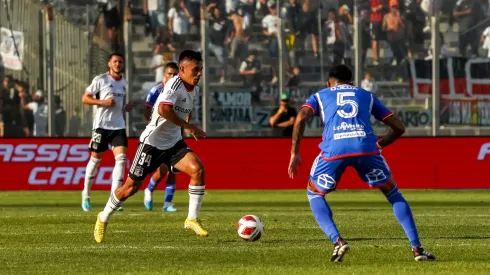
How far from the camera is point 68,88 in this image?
27141mm

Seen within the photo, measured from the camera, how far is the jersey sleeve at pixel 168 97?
13383mm

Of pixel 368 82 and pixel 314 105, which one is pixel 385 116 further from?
pixel 368 82

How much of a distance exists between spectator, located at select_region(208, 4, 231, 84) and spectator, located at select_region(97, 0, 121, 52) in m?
2.07

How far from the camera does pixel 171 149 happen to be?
1390 centimetres

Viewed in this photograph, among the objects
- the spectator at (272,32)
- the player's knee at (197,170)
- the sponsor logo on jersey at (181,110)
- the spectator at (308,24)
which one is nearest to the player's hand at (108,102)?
the sponsor logo on jersey at (181,110)

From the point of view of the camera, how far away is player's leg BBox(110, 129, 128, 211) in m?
18.5

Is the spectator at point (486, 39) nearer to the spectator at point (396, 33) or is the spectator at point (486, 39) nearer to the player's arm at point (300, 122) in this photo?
the spectator at point (396, 33)

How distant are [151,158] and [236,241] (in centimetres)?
137

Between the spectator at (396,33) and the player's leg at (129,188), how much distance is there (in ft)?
47.6

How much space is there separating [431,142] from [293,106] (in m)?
3.23

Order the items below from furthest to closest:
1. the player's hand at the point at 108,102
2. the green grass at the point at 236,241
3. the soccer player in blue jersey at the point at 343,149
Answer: the player's hand at the point at 108,102 < the soccer player in blue jersey at the point at 343,149 < the green grass at the point at 236,241

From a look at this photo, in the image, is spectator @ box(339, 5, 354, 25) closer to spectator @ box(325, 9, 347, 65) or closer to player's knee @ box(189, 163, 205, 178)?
spectator @ box(325, 9, 347, 65)

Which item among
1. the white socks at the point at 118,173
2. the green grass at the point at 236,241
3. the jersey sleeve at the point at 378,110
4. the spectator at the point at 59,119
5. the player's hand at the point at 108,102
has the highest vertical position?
the player's hand at the point at 108,102

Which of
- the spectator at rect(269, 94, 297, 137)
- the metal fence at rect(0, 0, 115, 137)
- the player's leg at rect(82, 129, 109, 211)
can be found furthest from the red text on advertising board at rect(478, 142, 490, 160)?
the player's leg at rect(82, 129, 109, 211)
